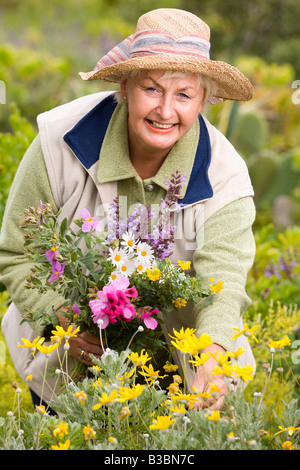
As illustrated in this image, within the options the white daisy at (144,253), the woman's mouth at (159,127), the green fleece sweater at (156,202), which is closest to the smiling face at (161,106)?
the woman's mouth at (159,127)

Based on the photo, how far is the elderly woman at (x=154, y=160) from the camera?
1.96 m

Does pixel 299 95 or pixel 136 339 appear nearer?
pixel 136 339

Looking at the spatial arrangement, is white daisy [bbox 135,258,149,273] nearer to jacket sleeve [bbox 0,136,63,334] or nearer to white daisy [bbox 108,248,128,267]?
white daisy [bbox 108,248,128,267]

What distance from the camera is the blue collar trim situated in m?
2.14

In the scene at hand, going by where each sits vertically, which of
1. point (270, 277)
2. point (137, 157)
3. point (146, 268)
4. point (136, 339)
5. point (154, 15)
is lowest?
point (270, 277)

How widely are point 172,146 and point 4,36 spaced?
8953 millimetres

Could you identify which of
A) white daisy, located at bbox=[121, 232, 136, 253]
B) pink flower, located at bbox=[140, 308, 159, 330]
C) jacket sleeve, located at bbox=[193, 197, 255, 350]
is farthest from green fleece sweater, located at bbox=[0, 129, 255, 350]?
white daisy, located at bbox=[121, 232, 136, 253]

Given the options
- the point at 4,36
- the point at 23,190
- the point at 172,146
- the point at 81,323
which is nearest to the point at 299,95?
the point at 172,146

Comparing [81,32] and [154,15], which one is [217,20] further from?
[154,15]

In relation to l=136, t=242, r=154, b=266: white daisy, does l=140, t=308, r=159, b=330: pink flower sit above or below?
below

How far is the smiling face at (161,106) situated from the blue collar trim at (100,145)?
0.17 meters

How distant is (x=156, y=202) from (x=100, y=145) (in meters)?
0.27

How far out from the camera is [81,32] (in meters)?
11.7

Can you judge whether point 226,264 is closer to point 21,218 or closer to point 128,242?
point 128,242
